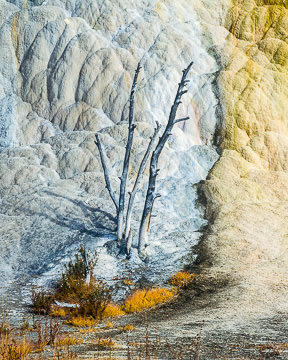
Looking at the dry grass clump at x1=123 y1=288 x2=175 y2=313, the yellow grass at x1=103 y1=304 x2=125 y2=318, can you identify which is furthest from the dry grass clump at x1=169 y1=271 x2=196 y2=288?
the yellow grass at x1=103 y1=304 x2=125 y2=318

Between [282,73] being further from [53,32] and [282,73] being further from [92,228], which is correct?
[92,228]

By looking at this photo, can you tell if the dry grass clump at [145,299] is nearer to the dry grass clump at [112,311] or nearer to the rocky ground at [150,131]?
the dry grass clump at [112,311]

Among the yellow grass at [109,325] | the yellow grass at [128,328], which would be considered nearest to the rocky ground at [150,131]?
the yellow grass at [109,325]

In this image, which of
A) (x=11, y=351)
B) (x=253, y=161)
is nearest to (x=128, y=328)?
(x=11, y=351)

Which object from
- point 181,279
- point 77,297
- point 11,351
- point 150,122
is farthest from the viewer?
point 150,122

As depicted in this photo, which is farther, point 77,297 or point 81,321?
point 77,297

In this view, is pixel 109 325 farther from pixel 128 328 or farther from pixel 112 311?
pixel 112 311
